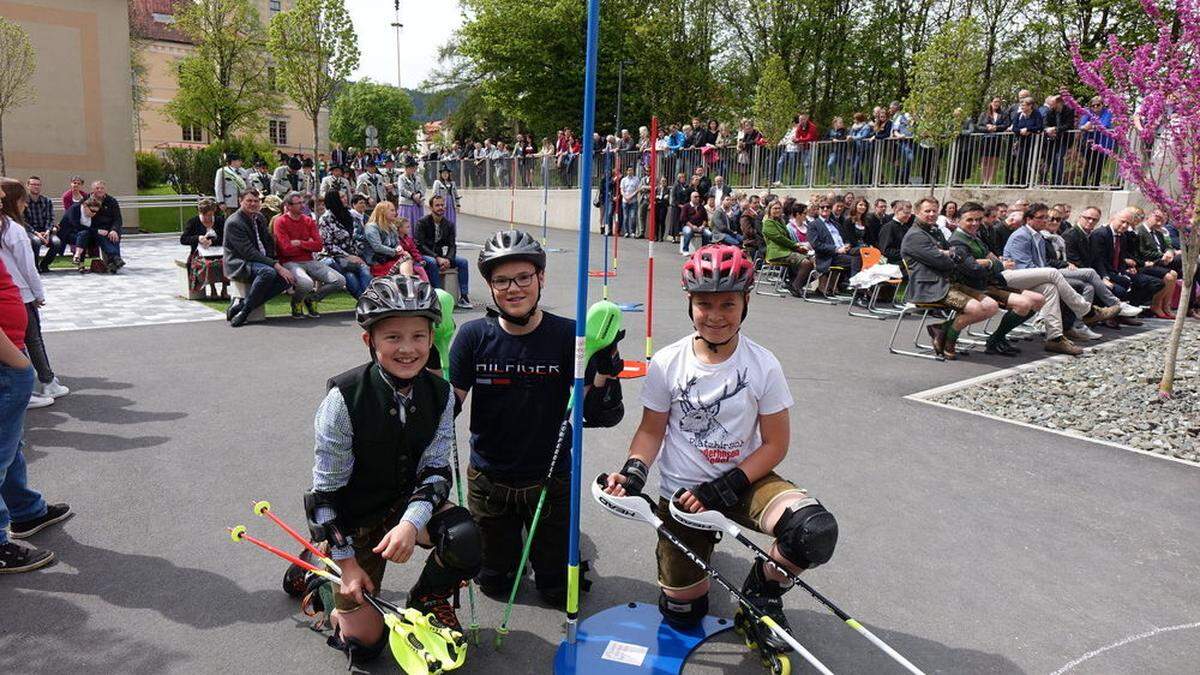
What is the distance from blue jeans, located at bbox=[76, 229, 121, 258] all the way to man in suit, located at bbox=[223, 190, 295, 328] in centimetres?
680

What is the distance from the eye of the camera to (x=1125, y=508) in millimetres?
5195

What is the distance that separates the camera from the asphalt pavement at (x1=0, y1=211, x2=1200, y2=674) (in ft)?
11.5

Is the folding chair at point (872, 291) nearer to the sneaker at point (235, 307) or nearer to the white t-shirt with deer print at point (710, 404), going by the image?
the sneaker at point (235, 307)

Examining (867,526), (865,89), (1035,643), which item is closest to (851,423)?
(867,526)

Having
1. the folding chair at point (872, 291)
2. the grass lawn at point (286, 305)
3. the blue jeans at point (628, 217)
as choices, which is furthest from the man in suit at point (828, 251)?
the blue jeans at point (628, 217)

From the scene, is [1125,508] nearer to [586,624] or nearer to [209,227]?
[586,624]

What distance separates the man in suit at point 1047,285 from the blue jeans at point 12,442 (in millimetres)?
10540

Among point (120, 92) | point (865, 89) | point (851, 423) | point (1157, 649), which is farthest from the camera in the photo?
point (865, 89)

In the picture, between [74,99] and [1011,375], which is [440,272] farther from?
[74,99]

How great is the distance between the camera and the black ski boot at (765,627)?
3320 millimetres

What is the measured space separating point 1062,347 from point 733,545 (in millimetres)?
7651

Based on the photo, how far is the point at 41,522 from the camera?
4.52 metres

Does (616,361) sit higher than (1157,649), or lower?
higher

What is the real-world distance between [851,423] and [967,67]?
13.4 metres
